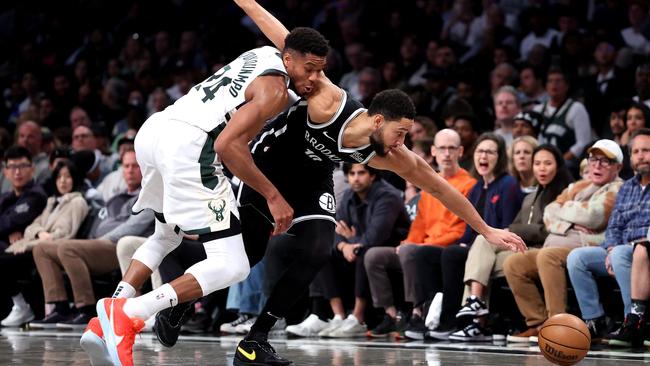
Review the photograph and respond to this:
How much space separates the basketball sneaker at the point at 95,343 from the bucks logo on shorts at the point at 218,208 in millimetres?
744

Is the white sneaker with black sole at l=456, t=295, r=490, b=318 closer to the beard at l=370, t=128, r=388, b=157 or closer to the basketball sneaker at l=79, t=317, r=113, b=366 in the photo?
the beard at l=370, t=128, r=388, b=157

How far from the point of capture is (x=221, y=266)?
5031mm

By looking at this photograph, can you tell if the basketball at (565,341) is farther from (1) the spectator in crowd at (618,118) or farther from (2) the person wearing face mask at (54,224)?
(2) the person wearing face mask at (54,224)

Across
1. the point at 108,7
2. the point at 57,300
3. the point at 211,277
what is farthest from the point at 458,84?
the point at 108,7

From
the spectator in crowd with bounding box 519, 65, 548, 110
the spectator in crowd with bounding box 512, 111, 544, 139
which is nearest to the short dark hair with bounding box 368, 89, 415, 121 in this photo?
the spectator in crowd with bounding box 512, 111, 544, 139

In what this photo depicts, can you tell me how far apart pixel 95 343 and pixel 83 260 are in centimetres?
417

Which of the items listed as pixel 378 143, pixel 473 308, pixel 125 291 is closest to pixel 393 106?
pixel 378 143

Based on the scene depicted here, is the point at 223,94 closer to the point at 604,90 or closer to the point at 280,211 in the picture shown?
the point at 280,211

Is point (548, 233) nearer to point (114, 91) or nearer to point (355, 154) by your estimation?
point (355, 154)

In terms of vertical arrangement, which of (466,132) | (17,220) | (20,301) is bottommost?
(20,301)

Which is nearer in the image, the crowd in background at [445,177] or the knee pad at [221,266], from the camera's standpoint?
the knee pad at [221,266]

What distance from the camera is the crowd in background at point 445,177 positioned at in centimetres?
739

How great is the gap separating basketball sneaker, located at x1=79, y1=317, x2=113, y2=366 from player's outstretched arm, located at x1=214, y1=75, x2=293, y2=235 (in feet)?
3.12

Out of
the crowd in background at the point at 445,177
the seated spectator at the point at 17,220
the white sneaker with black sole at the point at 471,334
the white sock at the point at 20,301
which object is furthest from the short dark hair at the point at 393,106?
the white sock at the point at 20,301
